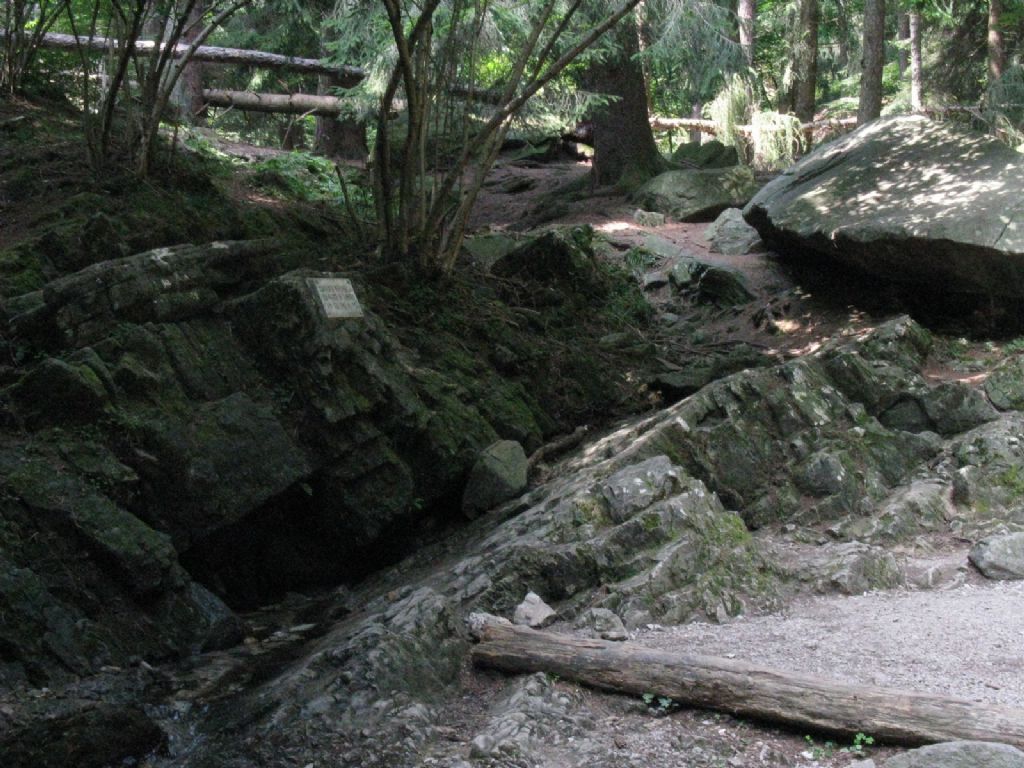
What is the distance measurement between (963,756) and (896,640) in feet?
5.31

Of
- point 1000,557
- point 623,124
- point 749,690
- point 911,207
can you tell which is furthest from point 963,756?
point 623,124

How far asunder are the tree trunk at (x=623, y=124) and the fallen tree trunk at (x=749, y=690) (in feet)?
38.5

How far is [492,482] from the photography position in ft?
24.6

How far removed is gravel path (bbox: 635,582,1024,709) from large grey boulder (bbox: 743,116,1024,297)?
4.37m

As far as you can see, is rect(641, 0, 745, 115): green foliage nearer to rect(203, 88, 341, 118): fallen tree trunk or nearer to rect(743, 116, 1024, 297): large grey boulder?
rect(743, 116, 1024, 297): large grey boulder

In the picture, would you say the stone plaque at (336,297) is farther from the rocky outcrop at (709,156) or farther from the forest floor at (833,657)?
the rocky outcrop at (709,156)

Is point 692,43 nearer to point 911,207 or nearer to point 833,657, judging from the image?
point 911,207

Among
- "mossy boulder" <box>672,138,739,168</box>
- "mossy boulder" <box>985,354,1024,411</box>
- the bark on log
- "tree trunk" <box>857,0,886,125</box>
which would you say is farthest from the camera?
"mossy boulder" <box>672,138,739,168</box>

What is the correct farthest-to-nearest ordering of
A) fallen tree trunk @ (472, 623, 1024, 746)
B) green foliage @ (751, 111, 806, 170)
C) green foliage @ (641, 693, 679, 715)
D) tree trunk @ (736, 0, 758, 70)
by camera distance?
tree trunk @ (736, 0, 758, 70)
green foliage @ (751, 111, 806, 170)
green foliage @ (641, 693, 679, 715)
fallen tree trunk @ (472, 623, 1024, 746)

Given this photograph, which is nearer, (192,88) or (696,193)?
(696,193)

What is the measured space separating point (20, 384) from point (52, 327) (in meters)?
0.84

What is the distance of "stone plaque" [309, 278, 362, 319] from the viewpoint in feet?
24.3

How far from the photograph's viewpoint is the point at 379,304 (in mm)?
8578


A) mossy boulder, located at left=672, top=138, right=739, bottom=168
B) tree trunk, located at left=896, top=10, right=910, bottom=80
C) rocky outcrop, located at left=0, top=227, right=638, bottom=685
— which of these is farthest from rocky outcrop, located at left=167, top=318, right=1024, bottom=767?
tree trunk, located at left=896, top=10, right=910, bottom=80
